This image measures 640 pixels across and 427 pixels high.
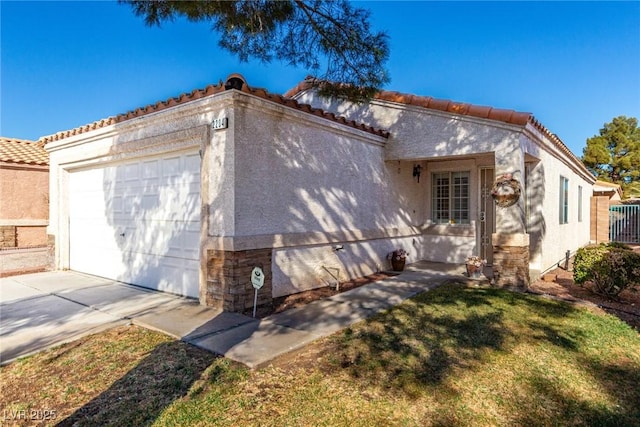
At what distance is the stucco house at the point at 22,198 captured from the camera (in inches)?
586

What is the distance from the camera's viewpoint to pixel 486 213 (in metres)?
11.7

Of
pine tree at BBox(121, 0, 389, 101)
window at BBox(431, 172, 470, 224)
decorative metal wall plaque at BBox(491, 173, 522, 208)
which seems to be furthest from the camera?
window at BBox(431, 172, 470, 224)

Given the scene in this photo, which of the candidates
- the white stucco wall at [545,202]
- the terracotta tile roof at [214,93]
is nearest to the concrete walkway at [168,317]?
the white stucco wall at [545,202]

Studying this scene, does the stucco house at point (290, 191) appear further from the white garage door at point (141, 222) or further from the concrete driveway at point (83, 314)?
the concrete driveway at point (83, 314)

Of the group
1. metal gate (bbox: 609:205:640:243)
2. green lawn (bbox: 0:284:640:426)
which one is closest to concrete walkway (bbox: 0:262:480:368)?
green lawn (bbox: 0:284:640:426)

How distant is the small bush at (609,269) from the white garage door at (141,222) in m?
8.61

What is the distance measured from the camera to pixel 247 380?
4145 mm

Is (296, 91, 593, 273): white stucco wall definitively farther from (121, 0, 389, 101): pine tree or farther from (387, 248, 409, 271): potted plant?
(387, 248, 409, 271): potted plant

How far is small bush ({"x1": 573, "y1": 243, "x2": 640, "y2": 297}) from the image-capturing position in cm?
785

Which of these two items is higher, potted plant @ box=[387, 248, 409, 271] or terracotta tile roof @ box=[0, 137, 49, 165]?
terracotta tile roof @ box=[0, 137, 49, 165]

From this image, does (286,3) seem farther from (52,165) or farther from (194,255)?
(52,165)

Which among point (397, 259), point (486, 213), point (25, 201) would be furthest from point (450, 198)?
point (25, 201)

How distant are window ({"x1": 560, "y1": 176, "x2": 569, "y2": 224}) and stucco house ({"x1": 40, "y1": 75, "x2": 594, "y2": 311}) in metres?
0.11

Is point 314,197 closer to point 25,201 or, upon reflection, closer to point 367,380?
point 367,380
